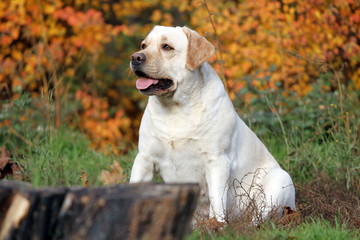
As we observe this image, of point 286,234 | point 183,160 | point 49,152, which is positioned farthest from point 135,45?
point 286,234

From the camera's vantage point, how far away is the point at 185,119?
363 centimetres

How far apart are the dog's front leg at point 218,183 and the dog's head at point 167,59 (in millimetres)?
629

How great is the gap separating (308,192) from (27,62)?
18.5ft

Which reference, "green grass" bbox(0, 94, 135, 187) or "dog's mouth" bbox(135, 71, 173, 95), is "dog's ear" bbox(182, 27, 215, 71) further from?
"green grass" bbox(0, 94, 135, 187)

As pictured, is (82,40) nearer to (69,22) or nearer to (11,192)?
(69,22)

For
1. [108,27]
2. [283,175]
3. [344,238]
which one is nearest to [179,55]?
[283,175]

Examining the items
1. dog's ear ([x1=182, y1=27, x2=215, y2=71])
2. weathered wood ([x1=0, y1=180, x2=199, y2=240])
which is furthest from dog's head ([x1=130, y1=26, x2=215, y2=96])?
weathered wood ([x1=0, y1=180, x2=199, y2=240])

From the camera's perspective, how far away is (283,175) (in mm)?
4008

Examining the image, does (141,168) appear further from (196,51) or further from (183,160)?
(196,51)

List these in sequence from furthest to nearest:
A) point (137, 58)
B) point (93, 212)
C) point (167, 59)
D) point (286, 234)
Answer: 1. point (167, 59)
2. point (137, 58)
3. point (286, 234)
4. point (93, 212)

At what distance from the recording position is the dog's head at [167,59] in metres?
3.53

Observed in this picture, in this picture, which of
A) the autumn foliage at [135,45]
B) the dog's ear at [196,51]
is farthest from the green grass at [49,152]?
the dog's ear at [196,51]

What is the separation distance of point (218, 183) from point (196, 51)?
97 centimetres

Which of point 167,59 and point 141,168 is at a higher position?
point 167,59
